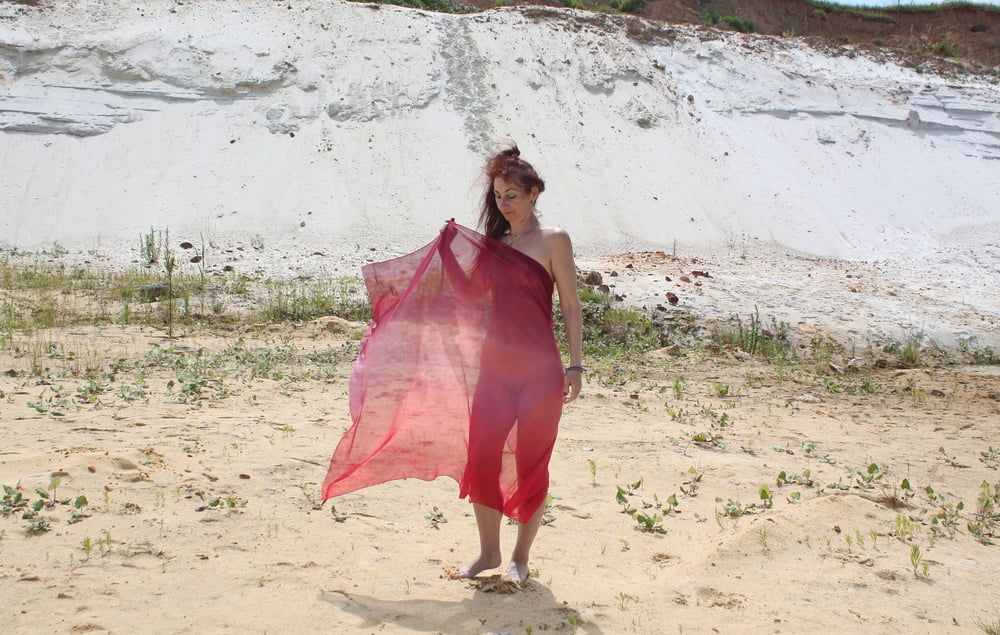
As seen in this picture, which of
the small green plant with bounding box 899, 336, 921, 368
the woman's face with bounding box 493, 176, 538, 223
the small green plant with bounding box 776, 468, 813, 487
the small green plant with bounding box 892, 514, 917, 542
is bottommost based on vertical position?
the small green plant with bounding box 899, 336, 921, 368

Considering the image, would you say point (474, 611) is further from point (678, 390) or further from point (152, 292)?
point (152, 292)

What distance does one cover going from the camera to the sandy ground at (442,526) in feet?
10.2

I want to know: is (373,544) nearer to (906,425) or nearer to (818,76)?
(906,425)

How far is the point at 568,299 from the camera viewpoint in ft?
11.3

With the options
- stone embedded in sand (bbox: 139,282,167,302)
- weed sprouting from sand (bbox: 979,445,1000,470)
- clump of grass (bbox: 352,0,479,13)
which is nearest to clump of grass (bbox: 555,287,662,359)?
weed sprouting from sand (bbox: 979,445,1000,470)

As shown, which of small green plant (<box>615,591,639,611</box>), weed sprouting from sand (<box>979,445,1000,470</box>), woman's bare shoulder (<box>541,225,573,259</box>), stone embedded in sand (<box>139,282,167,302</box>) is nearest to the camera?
small green plant (<box>615,591,639,611</box>)

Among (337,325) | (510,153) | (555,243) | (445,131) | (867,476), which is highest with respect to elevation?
(445,131)

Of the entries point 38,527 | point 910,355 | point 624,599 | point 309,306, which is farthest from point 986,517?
point 309,306

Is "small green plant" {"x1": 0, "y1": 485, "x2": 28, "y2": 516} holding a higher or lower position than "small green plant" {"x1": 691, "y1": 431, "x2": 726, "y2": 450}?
higher

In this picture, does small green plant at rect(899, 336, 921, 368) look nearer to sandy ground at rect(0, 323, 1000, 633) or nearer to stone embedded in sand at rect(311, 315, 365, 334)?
sandy ground at rect(0, 323, 1000, 633)

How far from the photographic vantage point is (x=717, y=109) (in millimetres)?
19984

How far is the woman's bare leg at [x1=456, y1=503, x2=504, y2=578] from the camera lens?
3.38 meters

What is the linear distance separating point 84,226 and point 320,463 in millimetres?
11540

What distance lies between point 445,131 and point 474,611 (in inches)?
606
